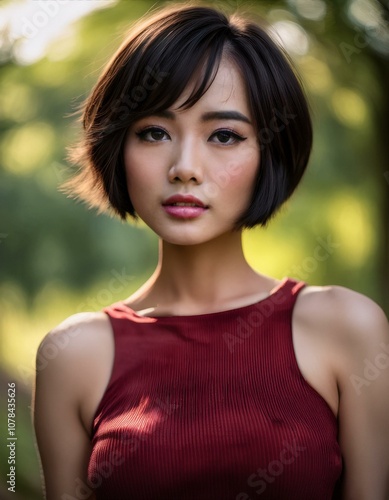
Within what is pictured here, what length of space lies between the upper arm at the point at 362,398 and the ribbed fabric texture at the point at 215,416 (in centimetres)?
5

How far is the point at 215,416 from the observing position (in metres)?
1.72

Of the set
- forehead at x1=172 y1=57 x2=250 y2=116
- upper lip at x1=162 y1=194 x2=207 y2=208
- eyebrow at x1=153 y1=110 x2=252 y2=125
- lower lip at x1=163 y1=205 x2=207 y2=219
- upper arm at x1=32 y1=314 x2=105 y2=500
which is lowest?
upper arm at x1=32 y1=314 x2=105 y2=500

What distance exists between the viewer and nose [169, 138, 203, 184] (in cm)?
173

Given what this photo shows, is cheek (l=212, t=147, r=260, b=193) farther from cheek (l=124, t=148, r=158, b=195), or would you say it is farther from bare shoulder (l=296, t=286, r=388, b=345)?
bare shoulder (l=296, t=286, r=388, b=345)

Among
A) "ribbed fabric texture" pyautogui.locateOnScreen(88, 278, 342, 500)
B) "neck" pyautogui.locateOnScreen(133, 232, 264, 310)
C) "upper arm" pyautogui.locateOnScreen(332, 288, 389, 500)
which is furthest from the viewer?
"neck" pyautogui.locateOnScreen(133, 232, 264, 310)

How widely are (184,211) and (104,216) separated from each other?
1.54 metres

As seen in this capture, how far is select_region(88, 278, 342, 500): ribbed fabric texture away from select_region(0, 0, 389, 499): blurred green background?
1163mm

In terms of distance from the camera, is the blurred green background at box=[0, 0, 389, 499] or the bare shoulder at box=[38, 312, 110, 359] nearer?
the bare shoulder at box=[38, 312, 110, 359]

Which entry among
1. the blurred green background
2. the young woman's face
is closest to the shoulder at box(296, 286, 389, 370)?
the young woman's face

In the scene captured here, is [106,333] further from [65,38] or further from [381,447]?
[65,38]

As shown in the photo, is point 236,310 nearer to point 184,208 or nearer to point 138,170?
point 184,208

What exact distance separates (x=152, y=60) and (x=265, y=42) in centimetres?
28

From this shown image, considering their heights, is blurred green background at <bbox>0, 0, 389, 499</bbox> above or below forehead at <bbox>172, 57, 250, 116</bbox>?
below

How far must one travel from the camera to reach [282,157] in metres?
1.90
